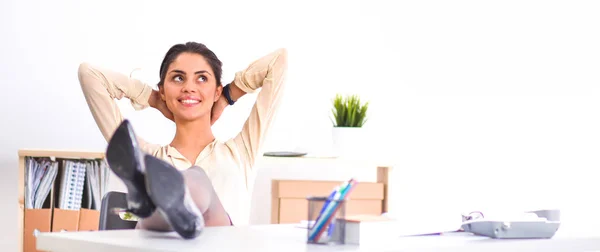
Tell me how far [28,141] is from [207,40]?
2.87 ft

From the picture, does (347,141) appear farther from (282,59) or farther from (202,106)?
(202,106)

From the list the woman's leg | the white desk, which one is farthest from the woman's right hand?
the woman's leg

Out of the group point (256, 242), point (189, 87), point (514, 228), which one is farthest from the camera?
point (189, 87)

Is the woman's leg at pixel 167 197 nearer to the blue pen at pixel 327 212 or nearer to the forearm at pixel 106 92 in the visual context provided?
the blue pen at pixel 327 212

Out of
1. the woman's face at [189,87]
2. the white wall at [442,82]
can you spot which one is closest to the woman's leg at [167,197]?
the woman's face at [189,87]

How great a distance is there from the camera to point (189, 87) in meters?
2.53

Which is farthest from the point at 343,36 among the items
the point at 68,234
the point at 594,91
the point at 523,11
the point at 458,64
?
the point at 68,234

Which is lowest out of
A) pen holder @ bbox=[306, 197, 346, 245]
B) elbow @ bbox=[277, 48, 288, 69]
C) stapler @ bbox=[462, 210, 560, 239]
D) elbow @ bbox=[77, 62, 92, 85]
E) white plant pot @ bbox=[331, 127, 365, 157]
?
stapler @ bbox=[462, 210, 560, 239]

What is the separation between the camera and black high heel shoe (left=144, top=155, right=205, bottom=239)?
54.4 inches

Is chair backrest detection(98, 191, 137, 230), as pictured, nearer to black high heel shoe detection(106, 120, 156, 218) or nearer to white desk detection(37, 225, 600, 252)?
white desk detection(37, 225, 600, 252)

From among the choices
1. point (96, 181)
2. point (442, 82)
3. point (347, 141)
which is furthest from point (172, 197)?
point (442, 82)

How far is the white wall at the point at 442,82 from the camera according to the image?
3949mm

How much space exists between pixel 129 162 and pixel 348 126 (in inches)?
91.5

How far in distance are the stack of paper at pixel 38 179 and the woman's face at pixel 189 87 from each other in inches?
39.6
